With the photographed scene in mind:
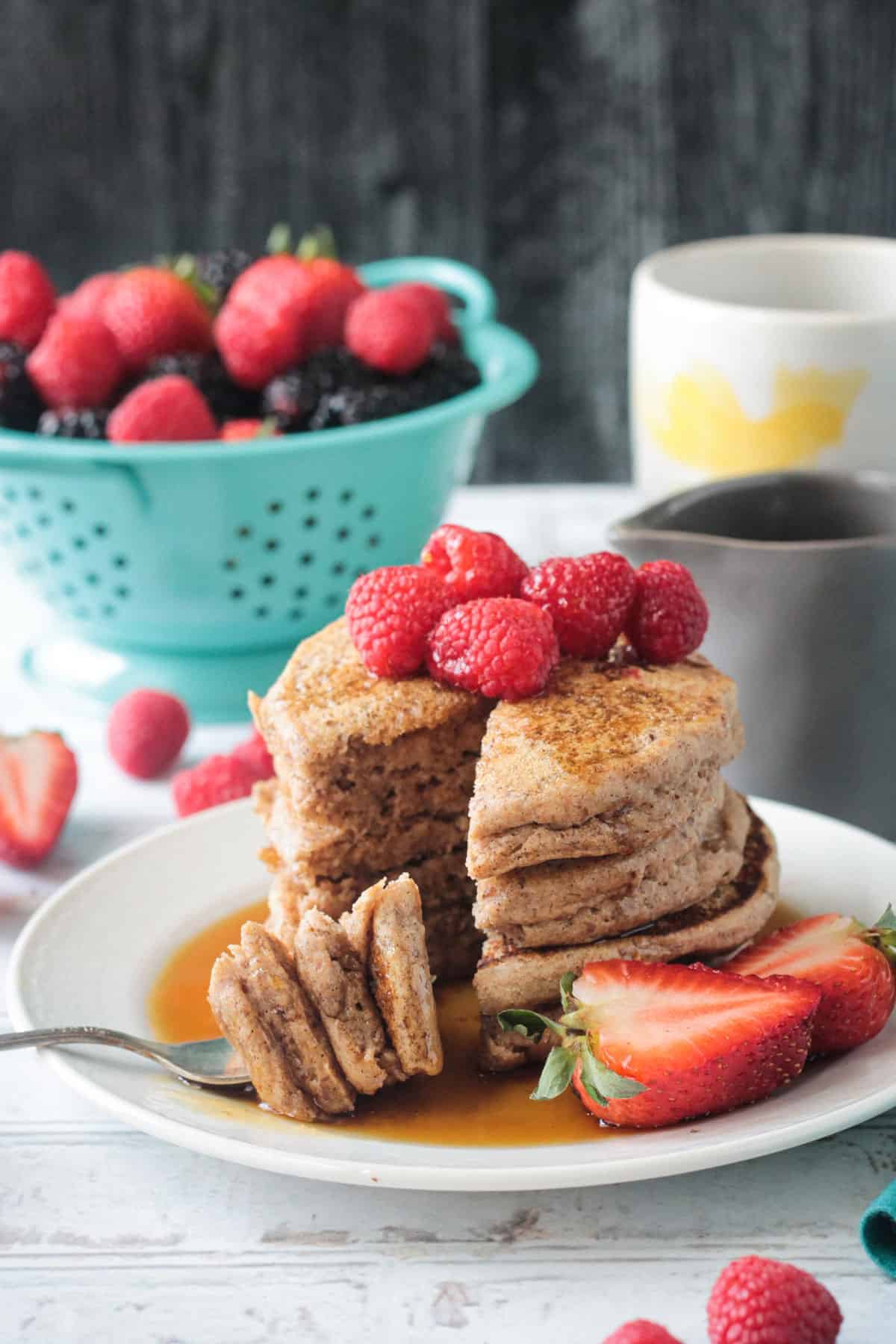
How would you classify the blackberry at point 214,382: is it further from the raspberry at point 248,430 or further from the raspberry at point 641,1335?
the raspberry at point 641,1335

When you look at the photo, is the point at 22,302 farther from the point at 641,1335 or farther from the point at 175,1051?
the point at 641,1335

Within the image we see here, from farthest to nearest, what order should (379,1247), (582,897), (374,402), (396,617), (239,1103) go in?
(374,402), (396,617), (582,897), (239,1103), (379,1247)

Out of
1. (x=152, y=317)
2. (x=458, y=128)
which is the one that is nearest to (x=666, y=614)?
(x=152, y=317)

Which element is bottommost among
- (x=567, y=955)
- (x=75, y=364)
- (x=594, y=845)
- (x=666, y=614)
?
(x=567, y=955)

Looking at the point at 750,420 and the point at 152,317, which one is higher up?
the point at 152,317

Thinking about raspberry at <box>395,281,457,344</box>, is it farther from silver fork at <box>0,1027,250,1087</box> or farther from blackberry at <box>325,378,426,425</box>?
silver fork at <box>0,1027,250,1087</box>

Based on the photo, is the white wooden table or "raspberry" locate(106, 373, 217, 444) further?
"raspberry" locate(106, 373, 217, 444)

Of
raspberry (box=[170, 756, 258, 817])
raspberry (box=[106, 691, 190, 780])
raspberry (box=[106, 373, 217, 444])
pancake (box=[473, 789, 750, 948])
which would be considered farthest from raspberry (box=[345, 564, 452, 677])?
raspberry (box=[106, 373, 217, 444])

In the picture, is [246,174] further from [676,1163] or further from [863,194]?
[676,1163]
